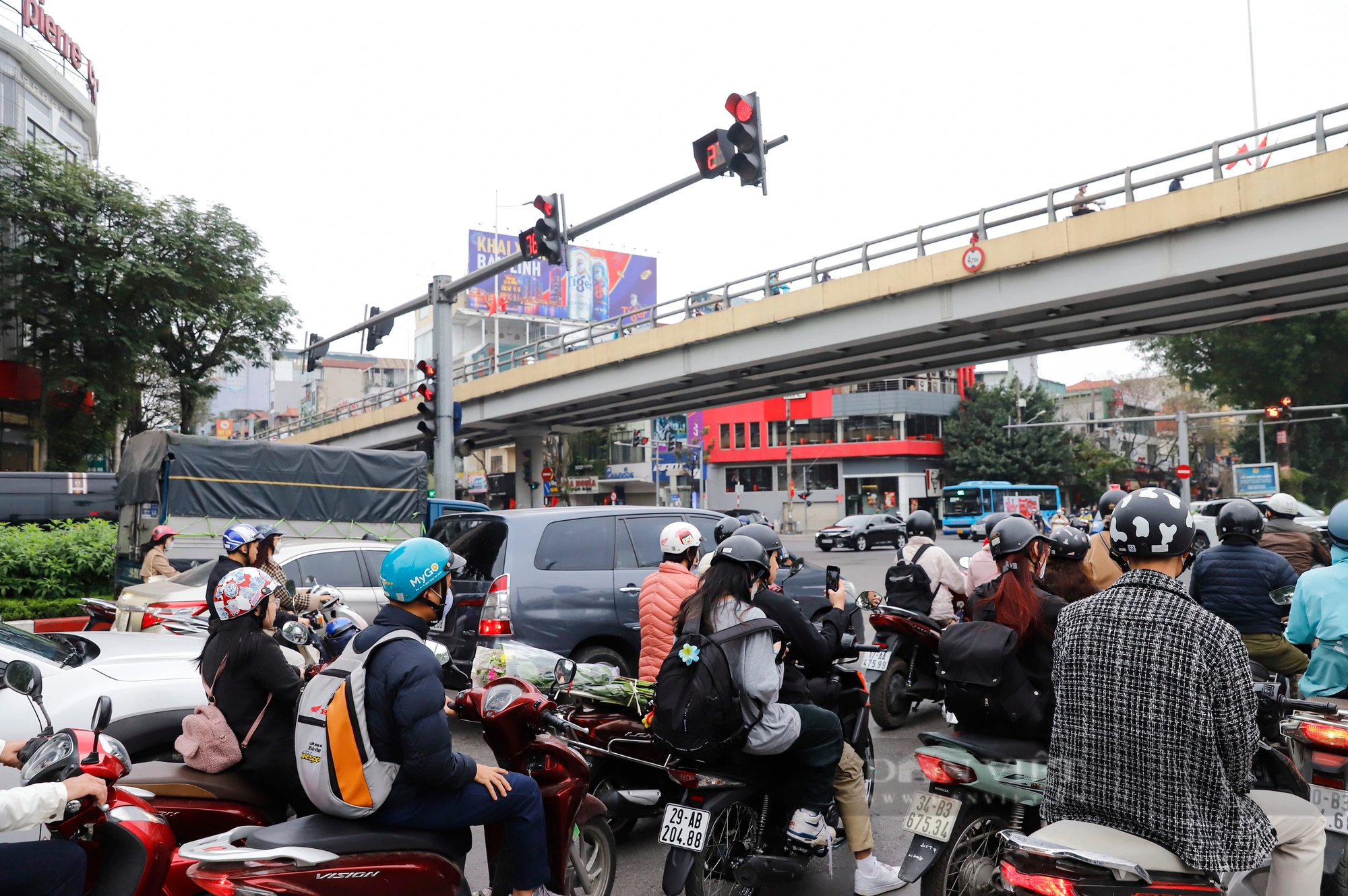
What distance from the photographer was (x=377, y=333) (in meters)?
16.4

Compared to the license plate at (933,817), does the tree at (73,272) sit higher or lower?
higher

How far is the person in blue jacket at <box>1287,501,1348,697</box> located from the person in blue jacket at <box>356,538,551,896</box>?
3.50m

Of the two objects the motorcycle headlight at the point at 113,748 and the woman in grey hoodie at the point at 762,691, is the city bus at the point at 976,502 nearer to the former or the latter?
the woman in grey hoodie at the point at 762,691

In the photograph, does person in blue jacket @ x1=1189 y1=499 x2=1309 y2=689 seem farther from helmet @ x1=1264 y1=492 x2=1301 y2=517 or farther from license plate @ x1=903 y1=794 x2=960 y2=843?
license plate @ x1=903 y1=794 x2=960 y2=843

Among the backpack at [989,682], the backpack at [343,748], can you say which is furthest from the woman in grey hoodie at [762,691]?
the backpack at [343,748]

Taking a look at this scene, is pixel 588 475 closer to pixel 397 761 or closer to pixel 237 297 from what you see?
pixel 237 297

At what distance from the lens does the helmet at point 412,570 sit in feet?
10.5

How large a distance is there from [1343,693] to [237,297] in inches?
1009

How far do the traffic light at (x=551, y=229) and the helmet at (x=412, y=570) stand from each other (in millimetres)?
9145

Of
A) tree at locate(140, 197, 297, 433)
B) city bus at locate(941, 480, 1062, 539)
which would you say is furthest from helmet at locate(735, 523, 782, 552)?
city bus at locate(941, 480, 1062, 539)

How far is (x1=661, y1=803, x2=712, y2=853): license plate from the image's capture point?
365cm

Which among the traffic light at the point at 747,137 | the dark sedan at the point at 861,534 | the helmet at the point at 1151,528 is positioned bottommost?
the dark sedan at the point at 861,534

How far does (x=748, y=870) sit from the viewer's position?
3840 mm

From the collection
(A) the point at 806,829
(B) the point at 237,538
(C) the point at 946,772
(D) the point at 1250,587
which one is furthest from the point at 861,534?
(C) the point at 946,772
